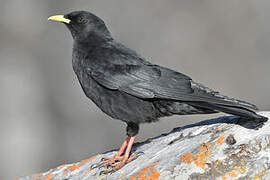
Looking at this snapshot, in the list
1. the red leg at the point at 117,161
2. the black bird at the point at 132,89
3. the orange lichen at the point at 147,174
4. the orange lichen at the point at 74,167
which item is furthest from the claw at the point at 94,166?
the orange lichen at the point at 147,174

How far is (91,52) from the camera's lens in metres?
6.80

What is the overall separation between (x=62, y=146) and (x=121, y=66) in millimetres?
8629

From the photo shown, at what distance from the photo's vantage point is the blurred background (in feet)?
48.2

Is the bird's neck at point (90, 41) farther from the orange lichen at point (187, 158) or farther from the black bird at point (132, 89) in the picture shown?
the orange lichen at point (187, 158)

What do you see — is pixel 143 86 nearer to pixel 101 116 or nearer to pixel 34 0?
pixel 101 116

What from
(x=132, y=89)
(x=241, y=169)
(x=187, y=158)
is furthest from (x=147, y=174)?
(x=132, y=89)

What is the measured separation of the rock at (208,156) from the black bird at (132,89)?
9.9 inches

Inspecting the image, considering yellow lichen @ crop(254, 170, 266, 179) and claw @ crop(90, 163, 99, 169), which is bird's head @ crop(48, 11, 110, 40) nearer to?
claw @ crop(90, 163, 99, 169)

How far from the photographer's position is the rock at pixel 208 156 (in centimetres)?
473

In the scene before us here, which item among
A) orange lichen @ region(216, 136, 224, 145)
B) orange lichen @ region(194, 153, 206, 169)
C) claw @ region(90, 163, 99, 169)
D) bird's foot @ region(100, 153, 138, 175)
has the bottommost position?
claw @ region(90, 163, 99, 169)

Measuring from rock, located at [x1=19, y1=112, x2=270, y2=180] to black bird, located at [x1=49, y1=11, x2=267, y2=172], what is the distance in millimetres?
250

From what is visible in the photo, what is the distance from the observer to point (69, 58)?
15.2 meters

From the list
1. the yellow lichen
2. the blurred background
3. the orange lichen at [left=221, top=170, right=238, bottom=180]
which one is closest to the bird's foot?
the orange lichen at [left=221, top=170, right=238, bottom=180]

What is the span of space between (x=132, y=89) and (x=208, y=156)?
66.4 inches
